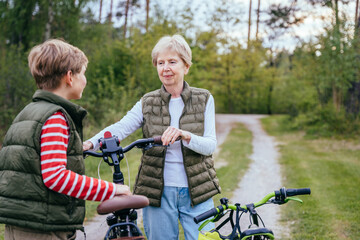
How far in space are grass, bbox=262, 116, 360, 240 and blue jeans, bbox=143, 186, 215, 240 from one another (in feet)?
11.2

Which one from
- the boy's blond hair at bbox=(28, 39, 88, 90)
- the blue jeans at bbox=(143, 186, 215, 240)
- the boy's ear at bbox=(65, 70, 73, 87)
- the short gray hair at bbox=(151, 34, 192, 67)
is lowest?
the blue jeans at bbox=(143, 186, 215, 240)

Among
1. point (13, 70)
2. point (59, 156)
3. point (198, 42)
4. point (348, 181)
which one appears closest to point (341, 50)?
point (198, 42)

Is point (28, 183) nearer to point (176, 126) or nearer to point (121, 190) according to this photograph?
point (121, 190)

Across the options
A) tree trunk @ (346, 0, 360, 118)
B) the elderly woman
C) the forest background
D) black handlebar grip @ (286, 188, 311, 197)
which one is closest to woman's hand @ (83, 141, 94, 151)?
the elderly woman

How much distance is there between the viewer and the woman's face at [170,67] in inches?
106

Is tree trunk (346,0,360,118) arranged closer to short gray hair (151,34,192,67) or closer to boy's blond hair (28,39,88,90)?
short gray hair (151,34,192,67)

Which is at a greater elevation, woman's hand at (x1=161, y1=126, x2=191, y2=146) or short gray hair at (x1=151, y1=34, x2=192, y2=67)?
short gray hair at (x1=151, y1=34, x2=192, y2=67)

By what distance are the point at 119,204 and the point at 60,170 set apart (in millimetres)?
335

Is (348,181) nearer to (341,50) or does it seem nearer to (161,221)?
(161,221)

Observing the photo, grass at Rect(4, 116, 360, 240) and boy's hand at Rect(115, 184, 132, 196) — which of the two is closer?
boy's hand at Rect(115, 184, 132, 196)

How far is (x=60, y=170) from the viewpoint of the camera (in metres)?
1.80

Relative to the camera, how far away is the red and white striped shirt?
5.88ft

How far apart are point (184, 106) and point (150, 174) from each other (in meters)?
0.57

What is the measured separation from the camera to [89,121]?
14711 mm
